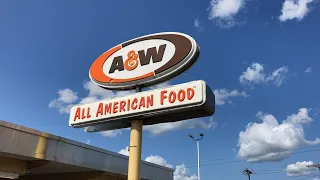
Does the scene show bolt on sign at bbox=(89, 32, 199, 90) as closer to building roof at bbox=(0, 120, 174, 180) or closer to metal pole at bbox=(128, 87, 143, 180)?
metal pole at bbox=(128, 87, 143, 180)

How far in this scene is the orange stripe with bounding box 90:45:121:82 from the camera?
429 inches

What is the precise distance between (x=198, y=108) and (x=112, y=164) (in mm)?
5647

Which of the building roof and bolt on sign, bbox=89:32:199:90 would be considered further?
bolt on sign, bbox=89:32:199:90

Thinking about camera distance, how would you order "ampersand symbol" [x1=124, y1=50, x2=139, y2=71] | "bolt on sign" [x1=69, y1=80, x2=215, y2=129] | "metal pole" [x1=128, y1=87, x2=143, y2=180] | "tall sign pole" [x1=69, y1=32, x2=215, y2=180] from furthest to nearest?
1. "ampersand symbol" [x1=124, y1=50, x2=139, y2=71]
2. "metal pole" [x1=128, y1=87, x2=143, y2=180]
3. "tall sign pole" [x1=69, y1=32, x2=215, y2=180]
4. "bolt on sign" [x1=69, y1=80, x2=215, y2=129]

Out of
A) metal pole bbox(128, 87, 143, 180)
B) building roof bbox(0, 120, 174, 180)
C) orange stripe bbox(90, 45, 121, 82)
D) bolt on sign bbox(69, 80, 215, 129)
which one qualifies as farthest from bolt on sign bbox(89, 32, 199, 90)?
building roof bbox(0, 120, 174, 180)

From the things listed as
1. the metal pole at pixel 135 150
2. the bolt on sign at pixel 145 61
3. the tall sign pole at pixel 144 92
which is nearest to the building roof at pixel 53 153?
the tall sign pole at pixel 144 92

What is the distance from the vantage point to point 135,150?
9.49 m

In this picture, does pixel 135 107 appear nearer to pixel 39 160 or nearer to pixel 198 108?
pixel 198 108

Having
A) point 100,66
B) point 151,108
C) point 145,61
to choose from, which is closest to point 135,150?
point 151,108

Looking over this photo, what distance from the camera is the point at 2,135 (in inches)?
363

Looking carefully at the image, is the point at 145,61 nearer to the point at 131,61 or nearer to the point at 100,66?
the point at 131,61

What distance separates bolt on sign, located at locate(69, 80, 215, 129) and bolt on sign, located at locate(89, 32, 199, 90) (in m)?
0.64

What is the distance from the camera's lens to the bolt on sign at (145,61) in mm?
9609

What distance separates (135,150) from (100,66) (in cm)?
328
